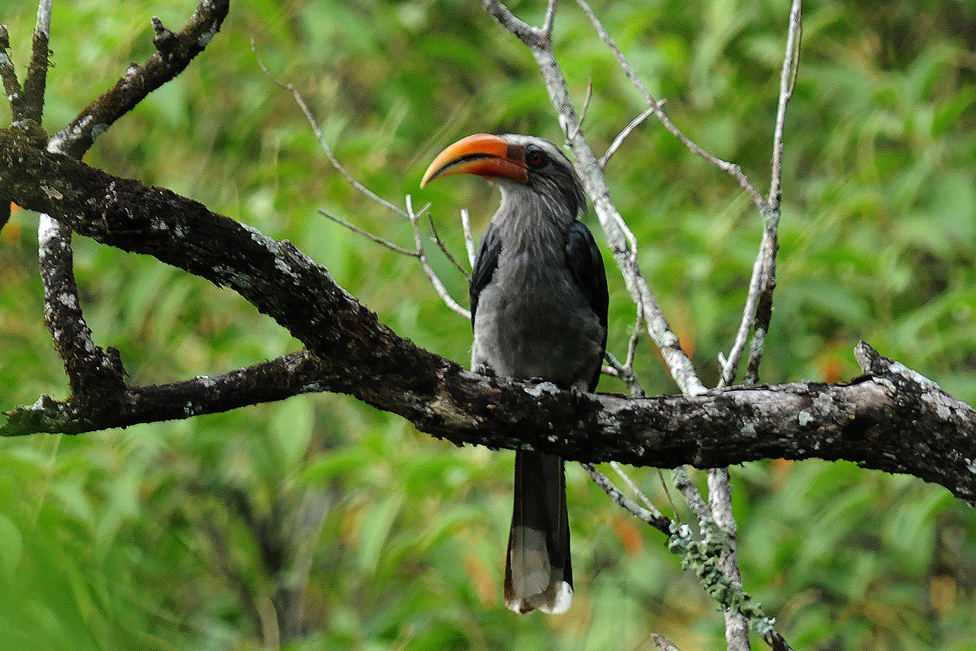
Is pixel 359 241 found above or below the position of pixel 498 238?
above

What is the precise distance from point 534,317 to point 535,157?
0.73 meters

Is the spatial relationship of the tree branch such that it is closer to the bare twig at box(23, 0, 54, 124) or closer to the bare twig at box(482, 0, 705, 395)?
the bare twig at box(23, 0, 54, 124)

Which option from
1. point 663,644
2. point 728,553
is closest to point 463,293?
point 728,553

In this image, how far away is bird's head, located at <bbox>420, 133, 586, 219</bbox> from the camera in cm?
353

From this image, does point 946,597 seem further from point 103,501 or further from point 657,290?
point 103,501

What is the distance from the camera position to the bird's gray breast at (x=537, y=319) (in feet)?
11.0

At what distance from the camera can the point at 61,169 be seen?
169 cm

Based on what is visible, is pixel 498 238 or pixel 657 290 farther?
pixel 657 290

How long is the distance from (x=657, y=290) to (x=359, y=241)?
52.4 inches

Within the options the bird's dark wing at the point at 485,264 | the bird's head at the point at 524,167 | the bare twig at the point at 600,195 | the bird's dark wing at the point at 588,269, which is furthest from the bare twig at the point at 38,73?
the bird's dark wing at the point at 588,269

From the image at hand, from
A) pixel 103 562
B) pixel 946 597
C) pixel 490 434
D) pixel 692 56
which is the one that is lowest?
pixel 103 562

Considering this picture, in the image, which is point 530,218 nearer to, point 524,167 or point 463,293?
point 524,167

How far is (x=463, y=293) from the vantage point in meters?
4.45

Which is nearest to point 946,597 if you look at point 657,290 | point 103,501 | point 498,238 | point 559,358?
point 657,290
